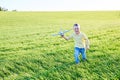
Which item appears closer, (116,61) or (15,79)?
(15,79)

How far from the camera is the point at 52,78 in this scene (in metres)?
8.39

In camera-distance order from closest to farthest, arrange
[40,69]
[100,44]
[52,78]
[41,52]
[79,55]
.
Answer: [52,78] < [40,69] < [79,55] < [41,52] < [100,44]

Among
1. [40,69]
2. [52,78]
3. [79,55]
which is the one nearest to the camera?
[52,78]

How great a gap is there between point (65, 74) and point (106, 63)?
1.56 meters

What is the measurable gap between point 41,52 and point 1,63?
77.2 inches

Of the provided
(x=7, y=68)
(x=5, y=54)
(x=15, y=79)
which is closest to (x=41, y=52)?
(x=5, y=54)

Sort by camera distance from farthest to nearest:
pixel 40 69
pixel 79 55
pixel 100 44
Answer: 1. pixel 100 44
2. pixel 79 55
3. pixel 40 69

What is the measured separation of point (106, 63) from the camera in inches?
366

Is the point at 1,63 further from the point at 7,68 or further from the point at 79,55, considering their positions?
the point at 79,55

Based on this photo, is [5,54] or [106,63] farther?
[5,54]

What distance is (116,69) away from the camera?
883cm

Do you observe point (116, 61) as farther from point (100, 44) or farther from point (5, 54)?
point (5, 54)

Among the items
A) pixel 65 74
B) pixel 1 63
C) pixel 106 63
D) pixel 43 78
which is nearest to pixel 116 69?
pixel 106 63

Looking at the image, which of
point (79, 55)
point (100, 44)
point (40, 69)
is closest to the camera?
point (40, 69)
